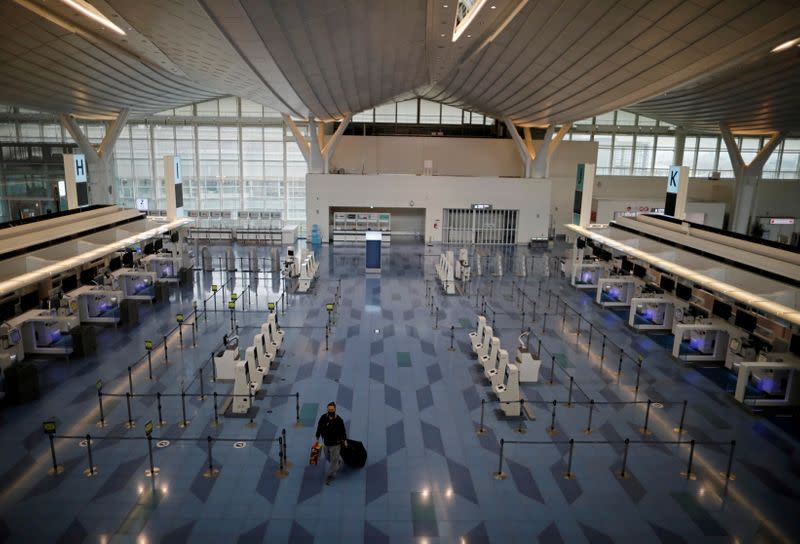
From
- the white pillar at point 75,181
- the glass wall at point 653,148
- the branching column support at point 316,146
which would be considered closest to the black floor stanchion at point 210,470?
the white pillar at point 75,181

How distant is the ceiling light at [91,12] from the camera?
1276 cm

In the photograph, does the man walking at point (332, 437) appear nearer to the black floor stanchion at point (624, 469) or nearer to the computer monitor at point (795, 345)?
the black floor stanchion at point (624, 469)

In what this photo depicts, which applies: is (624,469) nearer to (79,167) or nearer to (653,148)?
(79,167)

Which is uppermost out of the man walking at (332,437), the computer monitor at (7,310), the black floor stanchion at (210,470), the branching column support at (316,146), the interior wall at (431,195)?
the branching column support at (316,146)

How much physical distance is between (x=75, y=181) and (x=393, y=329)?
1301 centimetres

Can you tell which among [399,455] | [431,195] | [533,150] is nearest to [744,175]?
[533,150]

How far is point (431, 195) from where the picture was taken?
1234 inches

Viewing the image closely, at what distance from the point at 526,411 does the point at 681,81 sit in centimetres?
1185

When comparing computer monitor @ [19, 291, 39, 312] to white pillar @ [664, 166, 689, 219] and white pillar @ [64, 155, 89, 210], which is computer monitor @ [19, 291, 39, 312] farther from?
white pillar @ [664, 166, 689, 219]

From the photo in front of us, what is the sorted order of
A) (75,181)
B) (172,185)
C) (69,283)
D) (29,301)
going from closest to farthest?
1. (29,301)
2. (69,283)
3. (75,181)
4. (172,185)

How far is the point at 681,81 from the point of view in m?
16.2

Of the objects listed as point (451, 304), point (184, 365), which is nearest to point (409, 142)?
point (451, 304)

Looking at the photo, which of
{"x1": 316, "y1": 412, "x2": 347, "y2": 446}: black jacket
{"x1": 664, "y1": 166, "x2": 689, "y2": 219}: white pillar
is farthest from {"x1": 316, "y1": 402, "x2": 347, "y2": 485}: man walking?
{"x1": 664, "y1": 166, "x2": 689, "y2": 219}: white pillar

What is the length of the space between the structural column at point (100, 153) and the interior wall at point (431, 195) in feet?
38.0
